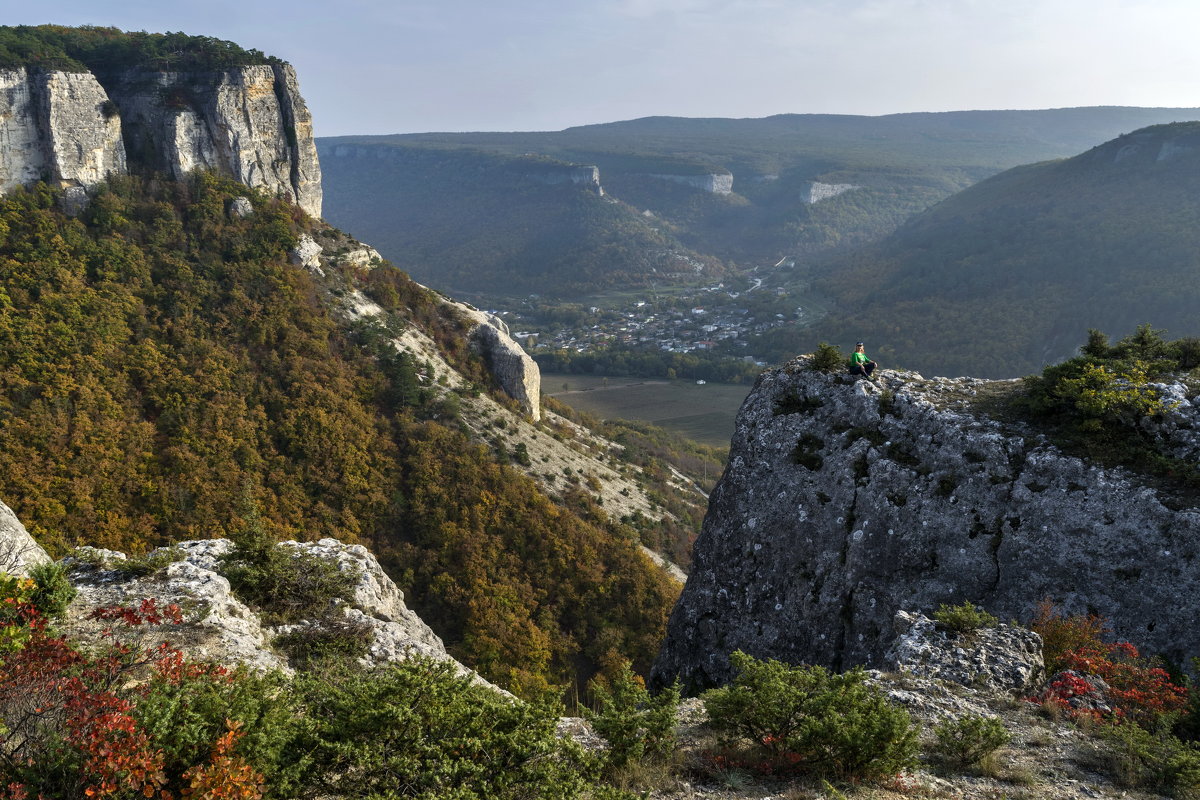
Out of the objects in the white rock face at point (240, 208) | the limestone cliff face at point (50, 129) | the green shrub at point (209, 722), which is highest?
the limestone cliff face at point (50, 129)

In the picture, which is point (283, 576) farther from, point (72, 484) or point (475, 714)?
point (72, 484)

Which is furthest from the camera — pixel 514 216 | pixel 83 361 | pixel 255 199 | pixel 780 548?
pixel 514 216

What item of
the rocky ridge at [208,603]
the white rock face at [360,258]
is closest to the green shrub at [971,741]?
the rocky ridge at [208,603]

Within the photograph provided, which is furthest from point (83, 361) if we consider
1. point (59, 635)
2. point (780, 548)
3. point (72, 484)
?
point (780, 548)

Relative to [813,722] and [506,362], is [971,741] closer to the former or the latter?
[813,722]

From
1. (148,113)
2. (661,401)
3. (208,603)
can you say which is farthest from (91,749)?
(661,401)

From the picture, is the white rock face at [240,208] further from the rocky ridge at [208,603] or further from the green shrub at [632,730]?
the green shrub at [632,730]
